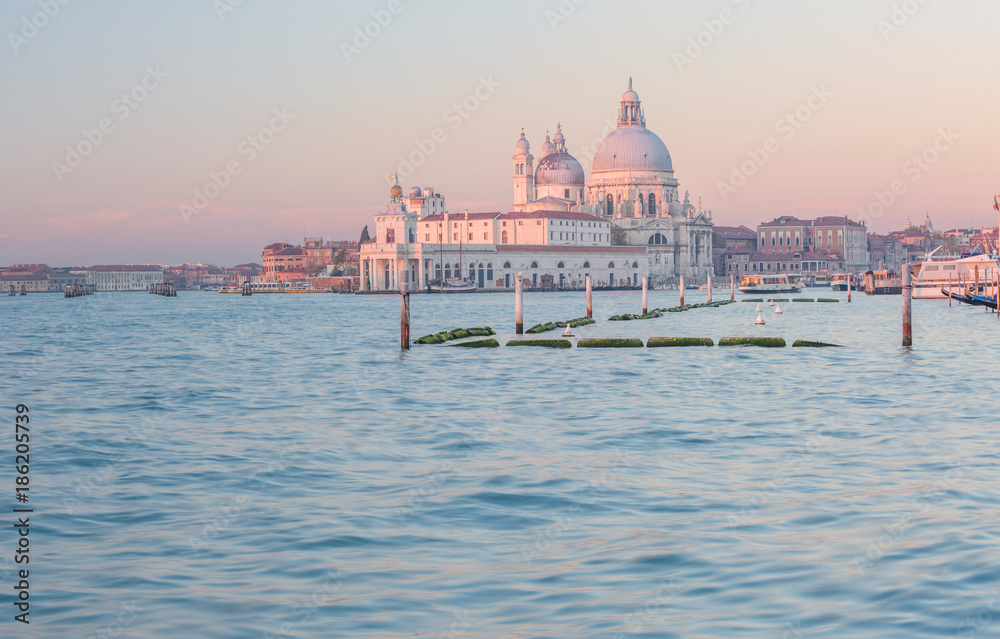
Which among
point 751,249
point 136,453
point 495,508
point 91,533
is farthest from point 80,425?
point 751,249

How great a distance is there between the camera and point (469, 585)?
6.57 meters

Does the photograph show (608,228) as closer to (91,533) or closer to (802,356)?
(802,356)

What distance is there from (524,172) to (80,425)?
123774mm

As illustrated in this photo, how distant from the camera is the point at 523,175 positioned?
5369 inches

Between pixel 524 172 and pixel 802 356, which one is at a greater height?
pixel 524 172

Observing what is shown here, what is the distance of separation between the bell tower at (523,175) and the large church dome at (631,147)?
8158 millimetres

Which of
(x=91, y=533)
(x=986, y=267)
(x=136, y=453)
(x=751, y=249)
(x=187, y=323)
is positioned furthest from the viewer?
(x=751, y=249)

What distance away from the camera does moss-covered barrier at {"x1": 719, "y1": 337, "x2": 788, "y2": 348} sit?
87.7 feet
